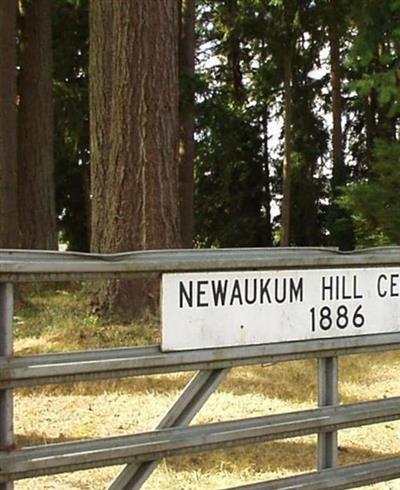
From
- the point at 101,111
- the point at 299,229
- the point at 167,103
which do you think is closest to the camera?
the point at 167,103

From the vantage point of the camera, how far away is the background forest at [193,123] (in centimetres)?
820

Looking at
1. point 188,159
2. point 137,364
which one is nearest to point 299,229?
point 188,159

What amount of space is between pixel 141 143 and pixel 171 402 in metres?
3.30

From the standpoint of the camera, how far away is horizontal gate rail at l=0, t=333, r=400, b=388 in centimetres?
240

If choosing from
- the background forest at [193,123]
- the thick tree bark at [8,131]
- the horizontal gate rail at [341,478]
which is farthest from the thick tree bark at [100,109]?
the horizontal gate rail at [341,478]

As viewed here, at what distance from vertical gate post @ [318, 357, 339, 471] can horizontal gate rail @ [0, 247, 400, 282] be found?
42 cm

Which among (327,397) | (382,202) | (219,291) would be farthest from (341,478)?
(382,202)

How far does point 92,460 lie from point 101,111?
7.40m

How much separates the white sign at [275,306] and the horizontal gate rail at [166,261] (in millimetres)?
36

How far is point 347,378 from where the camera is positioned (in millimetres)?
6934

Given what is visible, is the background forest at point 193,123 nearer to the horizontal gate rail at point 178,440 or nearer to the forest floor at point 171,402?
the forest floor at point 171,402

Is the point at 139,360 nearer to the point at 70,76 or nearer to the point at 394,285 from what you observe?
the point at 394,285

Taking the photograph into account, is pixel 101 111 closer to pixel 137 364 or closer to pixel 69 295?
pixel 69 295

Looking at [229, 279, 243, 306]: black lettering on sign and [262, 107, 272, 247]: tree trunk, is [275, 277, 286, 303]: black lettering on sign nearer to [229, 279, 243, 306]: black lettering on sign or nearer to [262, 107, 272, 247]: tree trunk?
[229, 279, 243, 306]: black lettering on sign
